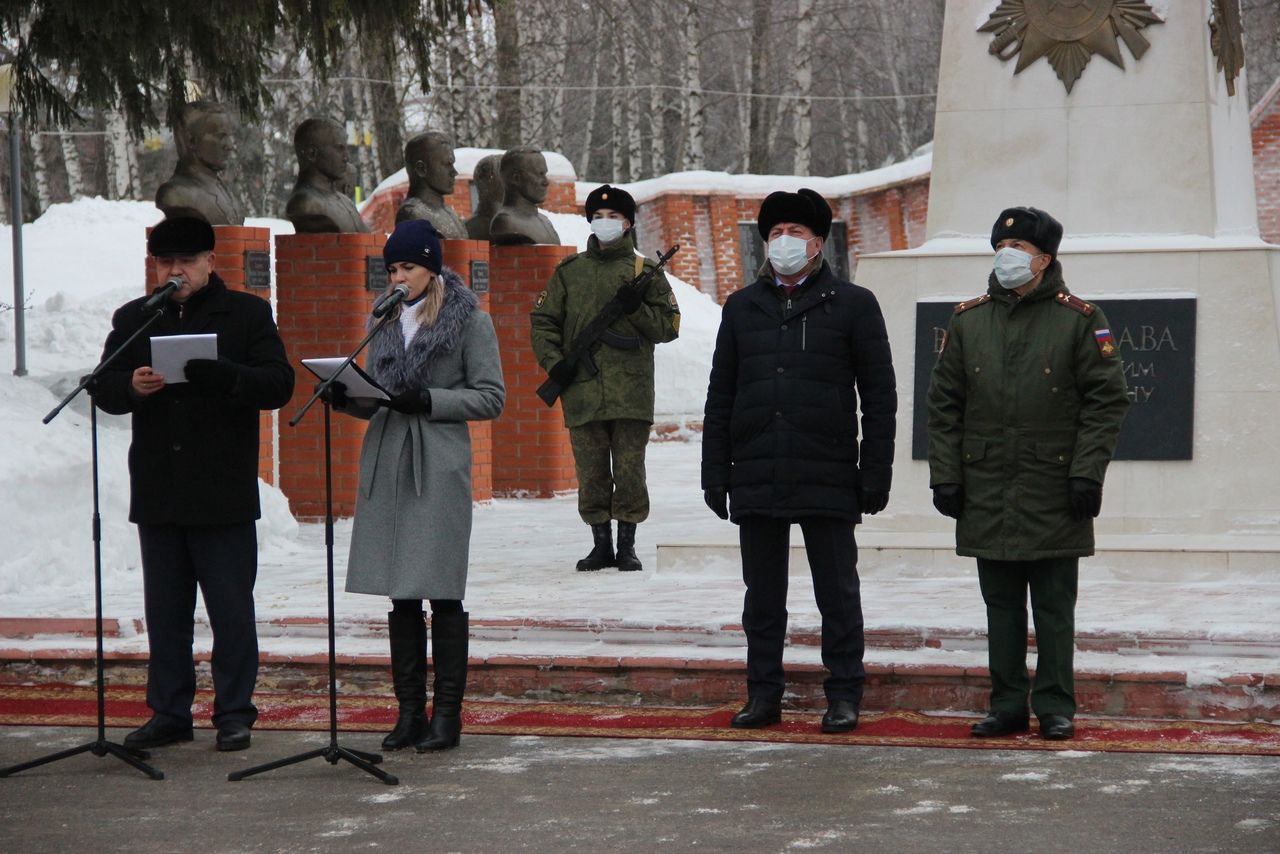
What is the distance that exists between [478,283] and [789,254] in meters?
6.64

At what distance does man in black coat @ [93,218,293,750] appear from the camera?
20.5 feet

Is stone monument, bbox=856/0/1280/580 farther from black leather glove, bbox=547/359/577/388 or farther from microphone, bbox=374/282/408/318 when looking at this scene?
microphone, bbox=374/282/408/318

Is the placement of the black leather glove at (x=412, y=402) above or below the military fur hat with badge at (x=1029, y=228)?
below

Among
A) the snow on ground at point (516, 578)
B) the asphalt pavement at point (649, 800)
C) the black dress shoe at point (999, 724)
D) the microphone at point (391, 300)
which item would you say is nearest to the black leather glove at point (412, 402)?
the microphone at point (391, 300)

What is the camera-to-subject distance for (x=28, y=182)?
129 feet

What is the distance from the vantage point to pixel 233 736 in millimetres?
6312

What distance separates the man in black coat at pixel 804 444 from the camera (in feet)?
21.2

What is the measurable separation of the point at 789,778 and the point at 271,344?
2165mm

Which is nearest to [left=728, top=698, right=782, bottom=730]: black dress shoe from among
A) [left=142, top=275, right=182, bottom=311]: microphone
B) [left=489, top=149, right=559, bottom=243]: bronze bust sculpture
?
[left=142, top=275, right=182, bottom=311]: microphone

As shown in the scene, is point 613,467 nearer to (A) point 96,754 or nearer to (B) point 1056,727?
(B) point 1056,727

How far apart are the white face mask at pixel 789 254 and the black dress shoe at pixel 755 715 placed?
4.65 ft

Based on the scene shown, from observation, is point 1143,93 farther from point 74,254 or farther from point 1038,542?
point 74,254

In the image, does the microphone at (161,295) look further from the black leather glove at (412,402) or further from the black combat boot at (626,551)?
the black combat boot at (626,551)

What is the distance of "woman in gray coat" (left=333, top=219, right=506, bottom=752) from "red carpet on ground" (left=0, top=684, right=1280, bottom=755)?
1.39ft
